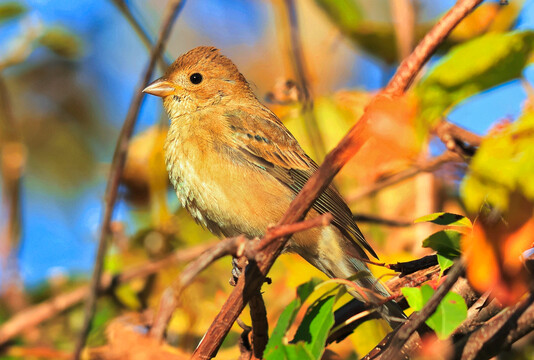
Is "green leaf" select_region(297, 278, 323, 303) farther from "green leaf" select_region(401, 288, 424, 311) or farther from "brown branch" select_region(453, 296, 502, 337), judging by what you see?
"brown branch" select_region(453, 296, 502, 337)

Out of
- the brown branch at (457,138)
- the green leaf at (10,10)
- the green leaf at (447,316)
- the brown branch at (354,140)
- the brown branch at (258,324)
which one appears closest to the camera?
the brown branch at (354,140)

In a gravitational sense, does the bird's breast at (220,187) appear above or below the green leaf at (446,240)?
above

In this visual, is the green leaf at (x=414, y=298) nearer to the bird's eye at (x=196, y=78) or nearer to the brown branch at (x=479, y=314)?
the brown branch at (x=479, y=314)

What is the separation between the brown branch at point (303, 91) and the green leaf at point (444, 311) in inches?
67.9

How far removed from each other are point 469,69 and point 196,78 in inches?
101

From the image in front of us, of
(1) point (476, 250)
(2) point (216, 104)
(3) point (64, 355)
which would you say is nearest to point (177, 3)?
(2) point (216, 104)

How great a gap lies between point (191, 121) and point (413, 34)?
4.83 ft

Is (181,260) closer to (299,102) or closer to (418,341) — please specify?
(299,102)

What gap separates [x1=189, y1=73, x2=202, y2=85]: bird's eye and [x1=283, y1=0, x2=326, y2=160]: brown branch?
795mm

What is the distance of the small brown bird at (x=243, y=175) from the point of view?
361 centimetres

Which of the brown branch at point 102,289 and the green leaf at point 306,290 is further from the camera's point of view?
the brown branch at point 102,289

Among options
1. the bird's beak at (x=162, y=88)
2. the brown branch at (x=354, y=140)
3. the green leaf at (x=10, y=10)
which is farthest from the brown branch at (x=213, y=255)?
the green leaf at (x=10, y=10)

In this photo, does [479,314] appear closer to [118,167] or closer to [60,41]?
[118,167]

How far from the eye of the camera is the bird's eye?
4.47m
